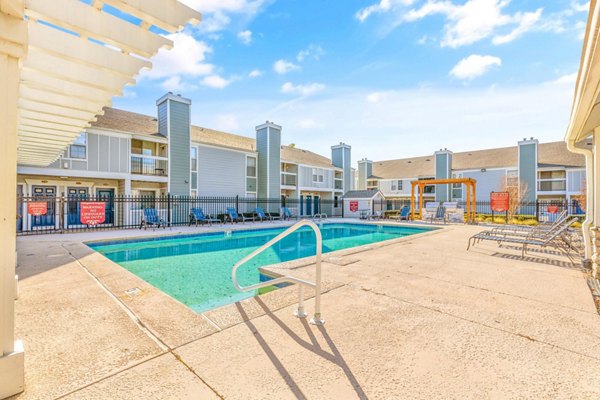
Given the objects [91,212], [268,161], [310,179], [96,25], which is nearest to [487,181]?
[310,179]

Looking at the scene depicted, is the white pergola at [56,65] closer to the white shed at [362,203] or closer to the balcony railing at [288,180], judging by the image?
the balcony railing at [288,180]

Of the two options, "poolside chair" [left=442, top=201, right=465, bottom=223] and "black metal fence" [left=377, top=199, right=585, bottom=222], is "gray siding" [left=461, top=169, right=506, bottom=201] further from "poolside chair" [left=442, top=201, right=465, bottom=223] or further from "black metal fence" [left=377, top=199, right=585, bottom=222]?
"poolside chair" [left=442, top=201, right=465, bottom=223]

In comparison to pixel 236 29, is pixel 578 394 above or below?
below

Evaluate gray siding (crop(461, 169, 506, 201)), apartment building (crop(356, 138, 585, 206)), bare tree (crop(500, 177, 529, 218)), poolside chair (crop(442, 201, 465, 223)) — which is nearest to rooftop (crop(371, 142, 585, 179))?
apartment building (crop(356, 138, 585, 206))

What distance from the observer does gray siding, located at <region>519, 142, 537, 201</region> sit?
90.9 feet

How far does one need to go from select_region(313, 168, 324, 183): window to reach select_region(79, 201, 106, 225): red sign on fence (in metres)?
19.3

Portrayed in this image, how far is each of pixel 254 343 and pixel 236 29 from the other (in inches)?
400

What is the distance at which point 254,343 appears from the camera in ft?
8.70

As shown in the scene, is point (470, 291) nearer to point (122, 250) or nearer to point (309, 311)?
point (309, 311)

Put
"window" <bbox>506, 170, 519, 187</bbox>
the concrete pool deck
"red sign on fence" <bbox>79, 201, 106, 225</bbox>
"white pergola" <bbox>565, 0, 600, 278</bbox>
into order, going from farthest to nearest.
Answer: "window" <bbox>506, 170, 519, 187</bbox>
"red sign on fence" <bbox>79, 201, 106, 225</bbox>
"white pergola" <bbox>565, 0, 600, 278</bbox>
the concrete pool deck

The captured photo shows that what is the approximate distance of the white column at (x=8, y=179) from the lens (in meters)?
1.83

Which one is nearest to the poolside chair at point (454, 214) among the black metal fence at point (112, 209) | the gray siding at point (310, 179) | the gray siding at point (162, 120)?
the black metal fence at point (112, 209)

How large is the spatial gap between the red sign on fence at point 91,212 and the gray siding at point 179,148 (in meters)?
5.80

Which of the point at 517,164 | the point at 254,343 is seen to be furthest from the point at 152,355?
the point at 517,164
